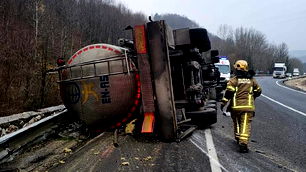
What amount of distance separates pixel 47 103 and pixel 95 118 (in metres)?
3.57

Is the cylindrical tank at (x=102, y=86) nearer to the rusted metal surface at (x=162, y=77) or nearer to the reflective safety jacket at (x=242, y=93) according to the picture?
the rusted metal surface at (x=162, y=77)

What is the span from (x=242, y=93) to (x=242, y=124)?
54 cm

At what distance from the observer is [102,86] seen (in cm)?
548

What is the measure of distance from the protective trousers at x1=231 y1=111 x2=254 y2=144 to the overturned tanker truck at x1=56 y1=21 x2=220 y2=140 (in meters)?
0.94

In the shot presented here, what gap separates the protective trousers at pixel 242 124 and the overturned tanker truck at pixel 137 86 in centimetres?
94

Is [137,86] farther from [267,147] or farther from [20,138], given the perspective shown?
[267,147]

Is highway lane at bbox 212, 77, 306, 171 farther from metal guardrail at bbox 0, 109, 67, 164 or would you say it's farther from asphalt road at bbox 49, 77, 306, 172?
metal guardrail at bbox 0, 109, 67, 164

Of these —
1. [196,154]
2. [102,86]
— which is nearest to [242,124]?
[196,154]

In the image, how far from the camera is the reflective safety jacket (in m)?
5.24

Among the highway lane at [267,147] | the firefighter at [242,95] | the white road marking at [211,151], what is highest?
the firefighter at [242,95]

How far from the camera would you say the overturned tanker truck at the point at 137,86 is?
516 centimetres

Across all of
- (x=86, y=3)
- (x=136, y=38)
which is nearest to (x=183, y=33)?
(x=136, y=38)

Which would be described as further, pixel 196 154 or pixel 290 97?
pixel 290 97

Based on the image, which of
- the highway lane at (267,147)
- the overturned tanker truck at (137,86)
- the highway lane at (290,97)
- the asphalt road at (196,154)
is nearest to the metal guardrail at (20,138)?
the overturned tanker truck at (137,86)
